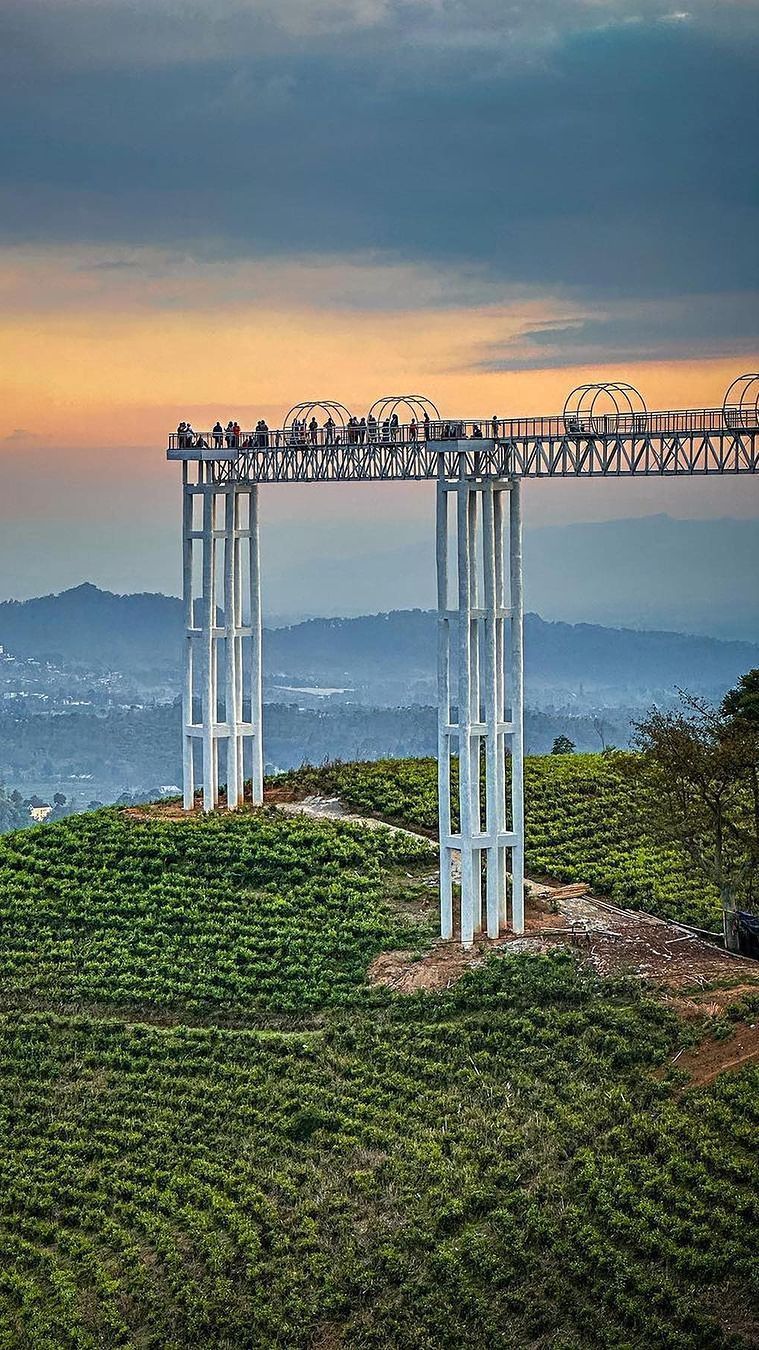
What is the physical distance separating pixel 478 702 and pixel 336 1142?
9.17 meters

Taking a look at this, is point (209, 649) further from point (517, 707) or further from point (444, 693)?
point (517, 707)

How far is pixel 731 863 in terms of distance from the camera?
33.6 metres

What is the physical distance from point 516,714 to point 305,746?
432 feet

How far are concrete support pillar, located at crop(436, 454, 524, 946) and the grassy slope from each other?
2538 millimetres

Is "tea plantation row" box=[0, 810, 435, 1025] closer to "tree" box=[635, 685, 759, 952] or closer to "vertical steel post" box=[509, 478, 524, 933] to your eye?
"vertical steel post" box=[509, 478, 524, 933]

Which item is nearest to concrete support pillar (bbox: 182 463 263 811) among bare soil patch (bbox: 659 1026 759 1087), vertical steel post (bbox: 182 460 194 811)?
vertical steel post (bbox: 182 460 194 811)

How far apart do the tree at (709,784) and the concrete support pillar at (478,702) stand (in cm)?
278

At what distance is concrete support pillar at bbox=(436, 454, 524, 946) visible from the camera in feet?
107

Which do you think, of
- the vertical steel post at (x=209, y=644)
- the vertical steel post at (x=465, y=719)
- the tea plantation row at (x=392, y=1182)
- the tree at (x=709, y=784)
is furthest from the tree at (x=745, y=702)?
the vertical steel post at (x=209, y=644)

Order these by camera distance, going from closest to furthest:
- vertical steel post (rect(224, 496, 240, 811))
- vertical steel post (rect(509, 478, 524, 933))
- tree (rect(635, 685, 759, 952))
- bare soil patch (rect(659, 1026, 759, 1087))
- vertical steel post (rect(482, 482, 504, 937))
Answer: bare soil patch (rect(659, 1026, 759, 1087)), tree (rect(635, 685, 759, 952)), vertical steel post (rect(509, 478, 524, 933)), vertical steel post (rect(482, 482, 504, 937)), vertical steel post (rect(224, 496, 240, 811))

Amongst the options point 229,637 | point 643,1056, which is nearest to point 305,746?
point 229,637

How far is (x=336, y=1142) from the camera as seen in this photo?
27125 mm

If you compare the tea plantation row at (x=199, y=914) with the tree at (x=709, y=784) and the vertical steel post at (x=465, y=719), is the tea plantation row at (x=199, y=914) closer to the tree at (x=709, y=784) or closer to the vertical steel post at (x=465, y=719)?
the vertical steel post at (x=465, y=719)

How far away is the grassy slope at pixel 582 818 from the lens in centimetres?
3575
